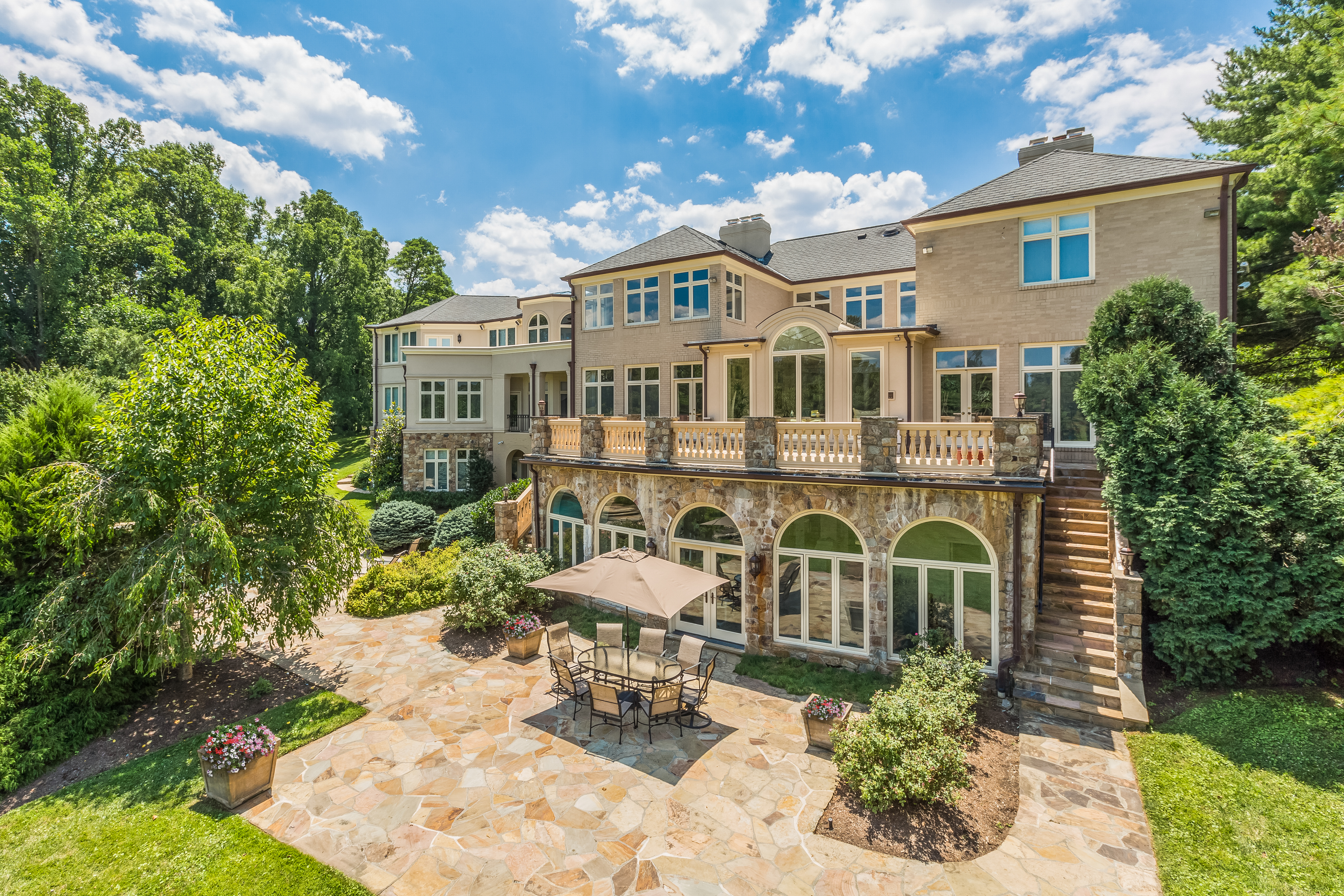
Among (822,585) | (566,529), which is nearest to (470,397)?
(566,529)

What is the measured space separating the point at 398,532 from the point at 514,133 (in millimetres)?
15055

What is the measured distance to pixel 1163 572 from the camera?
9.24 meters

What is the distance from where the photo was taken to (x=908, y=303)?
19.5 m

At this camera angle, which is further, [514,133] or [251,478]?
[514,133]

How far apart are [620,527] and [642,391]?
7.86 m

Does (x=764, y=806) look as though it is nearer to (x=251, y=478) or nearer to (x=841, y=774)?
(x=841, y=774)

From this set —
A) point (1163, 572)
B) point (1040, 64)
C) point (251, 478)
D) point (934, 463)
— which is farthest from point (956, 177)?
point (251, 478)

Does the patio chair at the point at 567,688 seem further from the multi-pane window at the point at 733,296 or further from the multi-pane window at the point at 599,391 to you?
the multi-pane window at the point at 733,296

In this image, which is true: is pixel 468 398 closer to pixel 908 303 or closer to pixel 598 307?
pixel 598 307

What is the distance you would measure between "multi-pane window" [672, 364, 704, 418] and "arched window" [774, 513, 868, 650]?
8.31m

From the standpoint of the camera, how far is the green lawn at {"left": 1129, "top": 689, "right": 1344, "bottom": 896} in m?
5.79

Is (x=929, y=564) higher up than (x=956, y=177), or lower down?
lower down

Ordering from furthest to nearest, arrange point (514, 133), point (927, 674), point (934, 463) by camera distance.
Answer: point (514, 133), point (934, 463), point (927, 674)

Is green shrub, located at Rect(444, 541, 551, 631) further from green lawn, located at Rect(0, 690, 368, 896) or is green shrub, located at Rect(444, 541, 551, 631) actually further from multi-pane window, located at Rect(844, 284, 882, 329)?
multi-pane window, located at Rect(844, 284, 882, 329)
